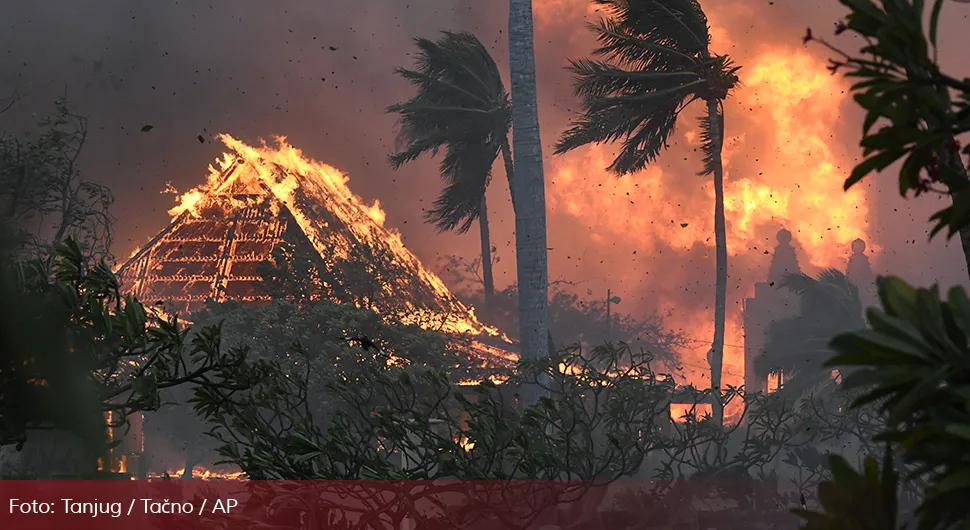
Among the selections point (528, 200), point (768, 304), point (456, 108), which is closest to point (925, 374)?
point (528, 200)

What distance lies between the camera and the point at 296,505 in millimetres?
5070

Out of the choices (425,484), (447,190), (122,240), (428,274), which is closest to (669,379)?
(425,484)

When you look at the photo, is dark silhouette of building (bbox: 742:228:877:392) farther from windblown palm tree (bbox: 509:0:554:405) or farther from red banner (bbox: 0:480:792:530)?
red banner (bbox: 0:480:792:530)

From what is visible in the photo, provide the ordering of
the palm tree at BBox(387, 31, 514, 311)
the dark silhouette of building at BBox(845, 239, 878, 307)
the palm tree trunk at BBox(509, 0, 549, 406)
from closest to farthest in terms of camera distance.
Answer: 1. the palm tree trunk at BBox(509, 0, 549, 406)
2. the palm tree at BBox(387, 31, 514, 311)
3. the dark silhouette of building at BBox(845, 239, 878, 307)

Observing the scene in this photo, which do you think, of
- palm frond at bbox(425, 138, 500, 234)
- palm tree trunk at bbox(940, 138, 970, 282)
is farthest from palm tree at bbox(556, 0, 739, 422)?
palm tree trunk at bbox(940, 138, 970, 282)

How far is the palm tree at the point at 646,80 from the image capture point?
18391 millimetres

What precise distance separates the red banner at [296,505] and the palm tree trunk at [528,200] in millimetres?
5805

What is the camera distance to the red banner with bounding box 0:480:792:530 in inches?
200

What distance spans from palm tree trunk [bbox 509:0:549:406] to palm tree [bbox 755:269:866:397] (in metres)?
11.2

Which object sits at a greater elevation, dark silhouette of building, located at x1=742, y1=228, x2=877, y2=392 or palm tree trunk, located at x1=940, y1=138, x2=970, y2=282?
dark silhouette of building, located at x1=742, y1=228, x2=877, y2=392

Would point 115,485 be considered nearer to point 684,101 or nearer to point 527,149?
point 527,149

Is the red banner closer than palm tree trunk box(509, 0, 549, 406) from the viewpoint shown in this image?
Yes

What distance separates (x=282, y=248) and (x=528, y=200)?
1095 cm

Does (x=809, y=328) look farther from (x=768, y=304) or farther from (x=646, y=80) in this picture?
(x=768, y=304)
